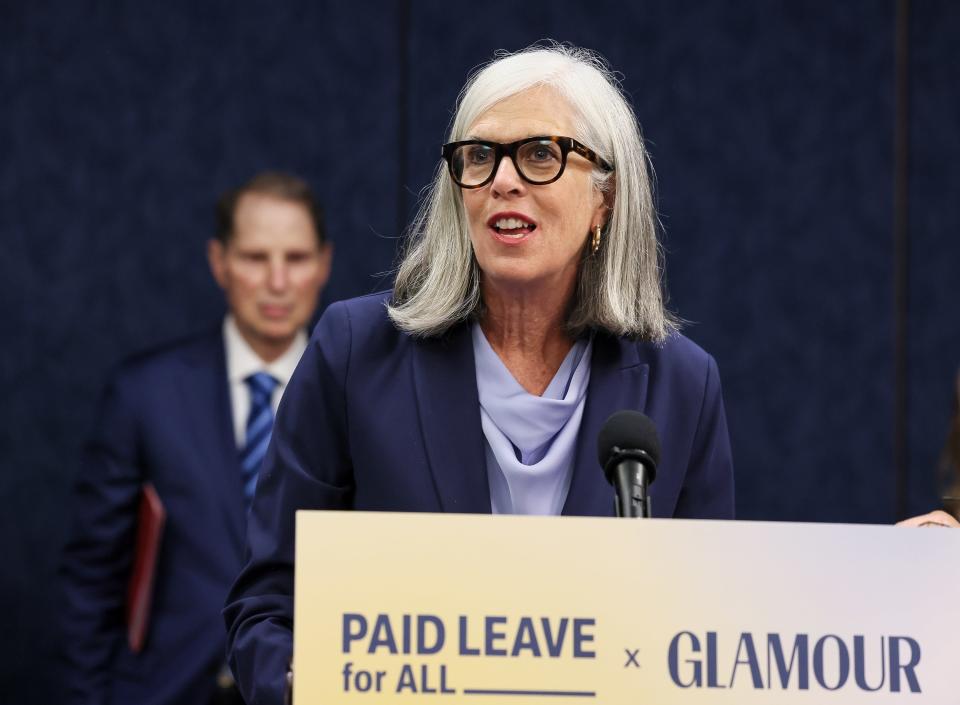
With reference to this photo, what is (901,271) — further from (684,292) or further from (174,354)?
(174,354)

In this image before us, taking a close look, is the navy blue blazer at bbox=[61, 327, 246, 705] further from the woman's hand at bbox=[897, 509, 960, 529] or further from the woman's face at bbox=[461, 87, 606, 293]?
the woman's hand at bbox=[897, 509, 960, 529]

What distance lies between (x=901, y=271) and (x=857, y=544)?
315 cm

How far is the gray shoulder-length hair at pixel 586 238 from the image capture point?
1986 mm

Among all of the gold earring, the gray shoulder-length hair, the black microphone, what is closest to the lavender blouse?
the gray shoulder-length hair

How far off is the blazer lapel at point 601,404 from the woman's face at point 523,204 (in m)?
0.17

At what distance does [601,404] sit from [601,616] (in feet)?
2.06

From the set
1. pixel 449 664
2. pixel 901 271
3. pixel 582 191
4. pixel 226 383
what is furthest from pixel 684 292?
pixel 449 664

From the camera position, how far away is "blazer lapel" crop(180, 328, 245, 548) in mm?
3348

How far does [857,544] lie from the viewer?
1.44 metres

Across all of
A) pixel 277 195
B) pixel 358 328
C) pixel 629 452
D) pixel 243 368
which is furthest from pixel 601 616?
pixel 277 195

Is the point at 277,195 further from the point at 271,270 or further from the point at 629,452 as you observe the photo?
the point at 629,452

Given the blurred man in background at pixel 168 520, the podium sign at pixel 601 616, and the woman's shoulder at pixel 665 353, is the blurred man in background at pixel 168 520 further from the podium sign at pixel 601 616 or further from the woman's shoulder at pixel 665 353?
the podium sign at pixel 601 616

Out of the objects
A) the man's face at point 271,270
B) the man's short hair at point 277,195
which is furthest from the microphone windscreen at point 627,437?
the man's short hair at point 277,195

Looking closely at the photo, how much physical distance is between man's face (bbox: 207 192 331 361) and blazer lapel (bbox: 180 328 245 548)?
0.44ft
